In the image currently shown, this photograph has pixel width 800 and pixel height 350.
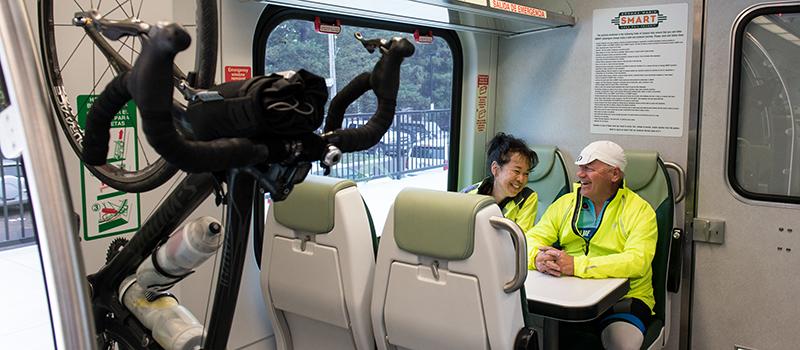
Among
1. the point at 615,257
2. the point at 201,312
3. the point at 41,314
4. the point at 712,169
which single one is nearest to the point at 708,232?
the point at 712,169

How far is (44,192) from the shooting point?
726 millimetres

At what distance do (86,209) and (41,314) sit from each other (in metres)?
1.11

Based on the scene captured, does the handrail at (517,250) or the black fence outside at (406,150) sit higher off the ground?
the black fence outside at (406,150)

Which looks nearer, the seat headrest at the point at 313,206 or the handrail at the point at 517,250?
the handrail at the point at 517,250

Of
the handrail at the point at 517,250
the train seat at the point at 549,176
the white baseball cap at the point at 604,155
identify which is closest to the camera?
the handrail at the point at 517,250

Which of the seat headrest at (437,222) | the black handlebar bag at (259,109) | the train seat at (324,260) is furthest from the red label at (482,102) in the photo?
the black handlebar bag at (259,109)

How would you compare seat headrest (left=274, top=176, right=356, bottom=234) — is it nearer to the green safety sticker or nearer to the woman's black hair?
the green safety sticker

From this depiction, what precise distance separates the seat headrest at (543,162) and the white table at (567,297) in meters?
1.35

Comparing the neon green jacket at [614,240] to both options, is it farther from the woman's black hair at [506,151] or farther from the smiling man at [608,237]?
the woman's black hair at [506,151]

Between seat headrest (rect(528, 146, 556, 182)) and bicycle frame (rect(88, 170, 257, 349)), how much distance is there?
3.24m

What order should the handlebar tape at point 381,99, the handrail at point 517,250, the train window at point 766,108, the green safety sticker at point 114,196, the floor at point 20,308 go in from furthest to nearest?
the train window at point 766,108 → the green safety sticker at point 114,196 → the handrail at point 517,250 → the floor at point 20,308 → the handlebar tape at point 381,99

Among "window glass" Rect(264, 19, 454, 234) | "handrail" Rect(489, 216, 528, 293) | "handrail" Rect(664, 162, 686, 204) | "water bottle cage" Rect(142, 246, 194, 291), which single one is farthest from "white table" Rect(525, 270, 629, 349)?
"water bottle cage" Rect(142, 246, 194, 291)

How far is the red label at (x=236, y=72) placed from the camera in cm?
286

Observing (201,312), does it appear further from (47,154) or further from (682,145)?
(682,145)
